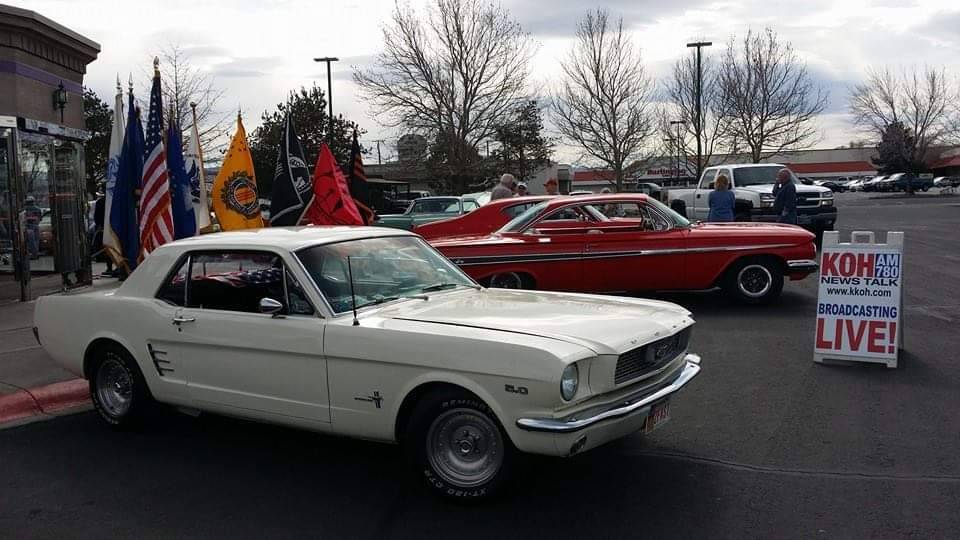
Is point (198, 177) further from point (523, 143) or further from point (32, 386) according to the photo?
point (523, 143)

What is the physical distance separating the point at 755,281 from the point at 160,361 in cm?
731

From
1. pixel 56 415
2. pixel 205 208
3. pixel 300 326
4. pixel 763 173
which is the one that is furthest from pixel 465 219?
pixel 763 173

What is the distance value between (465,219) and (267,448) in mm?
6800

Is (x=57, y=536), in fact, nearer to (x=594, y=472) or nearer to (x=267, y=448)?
(x=267, y=448)

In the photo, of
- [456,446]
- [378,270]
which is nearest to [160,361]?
[378,270]

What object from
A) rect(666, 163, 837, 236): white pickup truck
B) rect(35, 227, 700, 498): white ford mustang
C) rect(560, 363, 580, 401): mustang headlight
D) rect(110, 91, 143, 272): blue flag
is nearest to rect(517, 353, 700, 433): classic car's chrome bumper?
rect(35, 227, 700, 498): white ford mustang

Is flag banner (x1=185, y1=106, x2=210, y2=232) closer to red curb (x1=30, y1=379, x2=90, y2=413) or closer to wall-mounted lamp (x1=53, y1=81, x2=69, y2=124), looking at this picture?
wall-mounted lamp (x1=53, y1=81, x2=69, y2=124)

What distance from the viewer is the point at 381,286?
5.39 meters

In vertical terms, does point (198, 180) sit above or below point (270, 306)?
above

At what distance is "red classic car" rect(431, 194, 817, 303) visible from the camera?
1027 cm

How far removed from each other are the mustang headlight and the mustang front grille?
0.87 feet

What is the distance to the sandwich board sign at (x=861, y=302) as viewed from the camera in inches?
285

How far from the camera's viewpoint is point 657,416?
4.68 m

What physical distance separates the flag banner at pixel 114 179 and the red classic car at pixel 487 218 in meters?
4.00
